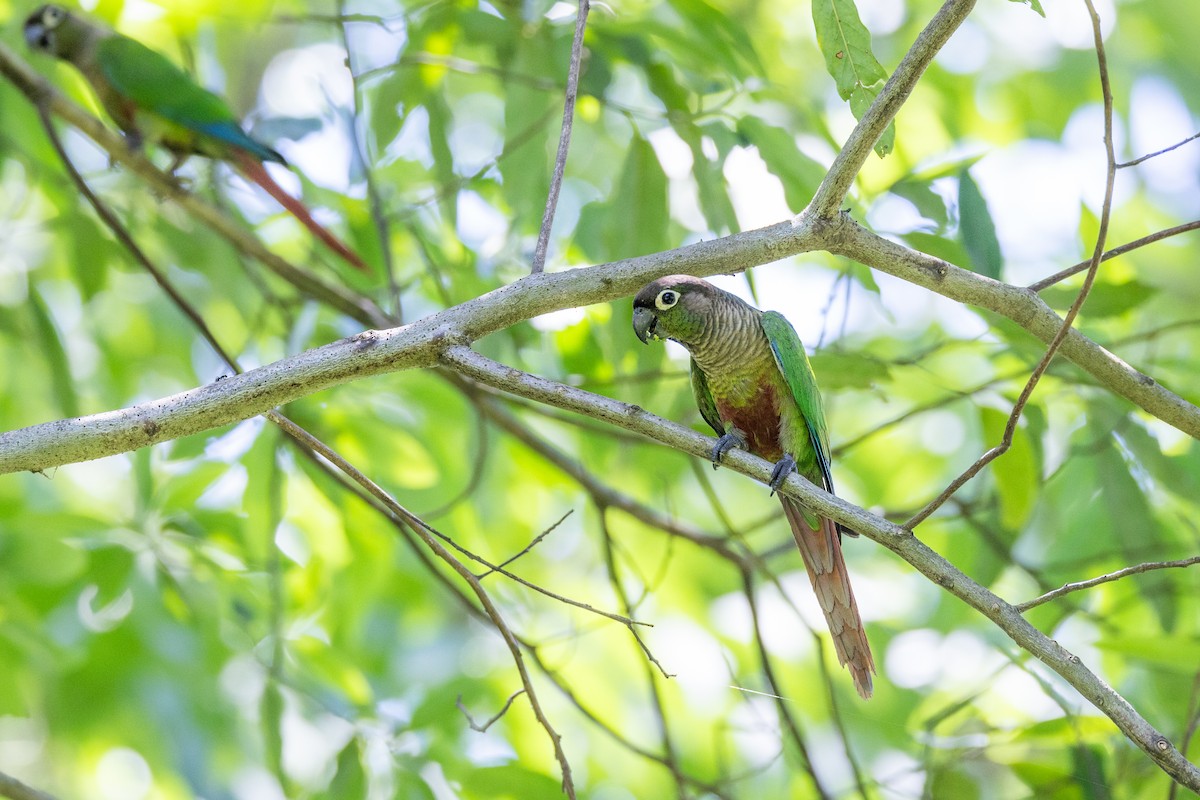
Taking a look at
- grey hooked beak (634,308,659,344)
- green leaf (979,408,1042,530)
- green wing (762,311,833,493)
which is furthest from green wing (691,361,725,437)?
green leaf (979,408,1042,530)

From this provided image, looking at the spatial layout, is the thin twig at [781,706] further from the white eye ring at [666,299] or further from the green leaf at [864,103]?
the green leaf at [864,103]

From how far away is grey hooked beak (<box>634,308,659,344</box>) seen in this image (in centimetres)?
397

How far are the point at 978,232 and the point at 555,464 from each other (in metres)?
2.34

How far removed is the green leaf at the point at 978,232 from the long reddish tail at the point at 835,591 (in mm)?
1135

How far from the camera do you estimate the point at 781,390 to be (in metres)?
4.44

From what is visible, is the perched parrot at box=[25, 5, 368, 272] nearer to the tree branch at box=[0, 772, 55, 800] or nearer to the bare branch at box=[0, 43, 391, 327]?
the bare branch at box=[0, 43, 391, 327]

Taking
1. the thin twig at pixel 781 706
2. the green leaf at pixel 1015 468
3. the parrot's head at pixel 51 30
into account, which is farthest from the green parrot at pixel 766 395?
the parrot's head at pixel 51 30

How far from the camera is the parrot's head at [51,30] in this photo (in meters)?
6.45

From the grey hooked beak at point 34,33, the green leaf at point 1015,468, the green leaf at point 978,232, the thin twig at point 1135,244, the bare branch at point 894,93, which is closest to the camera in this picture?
the bare branch at point 894,93

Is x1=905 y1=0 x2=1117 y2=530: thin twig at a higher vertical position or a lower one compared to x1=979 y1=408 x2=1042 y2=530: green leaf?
lower

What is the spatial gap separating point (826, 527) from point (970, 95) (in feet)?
15.9

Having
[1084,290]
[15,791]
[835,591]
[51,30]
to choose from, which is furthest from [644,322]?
[51,30]

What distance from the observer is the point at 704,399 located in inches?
186

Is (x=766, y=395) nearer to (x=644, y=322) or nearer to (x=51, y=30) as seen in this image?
(x=644, y=322)
